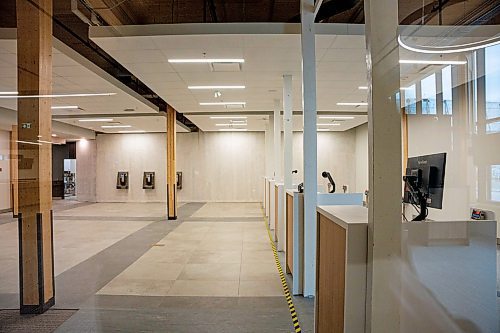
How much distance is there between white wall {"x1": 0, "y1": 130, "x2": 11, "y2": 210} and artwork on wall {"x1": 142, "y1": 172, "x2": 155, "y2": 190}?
5.36 m

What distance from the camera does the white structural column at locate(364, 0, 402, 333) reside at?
1.79 m

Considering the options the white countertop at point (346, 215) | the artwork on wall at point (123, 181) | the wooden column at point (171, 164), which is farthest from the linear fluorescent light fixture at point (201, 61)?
the artwork on wall at point (123, 181)

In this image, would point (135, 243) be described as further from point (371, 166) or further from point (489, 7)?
point (489, 7)

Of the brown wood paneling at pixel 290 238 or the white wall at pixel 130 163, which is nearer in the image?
the brown wood paneling at pixel 290 238

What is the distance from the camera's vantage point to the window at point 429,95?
737 cm

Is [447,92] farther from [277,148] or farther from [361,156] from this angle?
[361,156]

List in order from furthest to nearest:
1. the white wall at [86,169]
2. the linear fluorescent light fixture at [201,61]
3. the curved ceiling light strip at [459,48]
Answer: the white wall at [86,169], the linear fluorescent light fixture at [201,61], the curved ceiling light strip at [459,48]

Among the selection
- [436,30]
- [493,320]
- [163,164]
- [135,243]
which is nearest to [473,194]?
[436,30]

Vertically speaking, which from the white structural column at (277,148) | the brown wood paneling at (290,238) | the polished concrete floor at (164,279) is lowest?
the polished concrete floor at (164,279)

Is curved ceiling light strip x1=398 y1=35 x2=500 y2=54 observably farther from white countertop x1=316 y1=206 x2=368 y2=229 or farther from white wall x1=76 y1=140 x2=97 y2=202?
white wall x1=76 y1=140 x2=97 y2=202

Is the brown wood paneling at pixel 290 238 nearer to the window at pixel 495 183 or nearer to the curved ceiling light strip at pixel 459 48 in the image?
the curved ceiling light strip at pixel 459 48

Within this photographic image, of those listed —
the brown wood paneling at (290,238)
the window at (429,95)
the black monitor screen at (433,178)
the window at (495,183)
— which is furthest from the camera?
the window at (429,95)

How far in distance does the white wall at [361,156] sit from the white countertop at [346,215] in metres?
13.2

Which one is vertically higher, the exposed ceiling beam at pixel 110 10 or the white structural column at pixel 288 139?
the exposed ceiling beam at pixel 110 10
